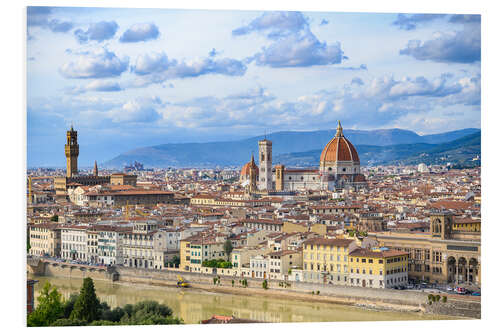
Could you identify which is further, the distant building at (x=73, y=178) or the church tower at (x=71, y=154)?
the distant building at (x=73, y=178)

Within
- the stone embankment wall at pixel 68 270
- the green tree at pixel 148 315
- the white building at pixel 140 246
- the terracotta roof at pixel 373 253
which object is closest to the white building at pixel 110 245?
the white building at pixel 140 246

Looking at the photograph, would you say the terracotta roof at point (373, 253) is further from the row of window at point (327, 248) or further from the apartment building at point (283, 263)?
the apartment building at point (283, 263)

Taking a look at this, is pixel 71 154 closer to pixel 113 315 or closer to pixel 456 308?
pixel 113 315

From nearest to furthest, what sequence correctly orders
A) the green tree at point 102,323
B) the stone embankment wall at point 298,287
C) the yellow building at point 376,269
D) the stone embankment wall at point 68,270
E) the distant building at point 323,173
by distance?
the green tree at point 102,323 < the stone embankment wall at point 298,287 < the yellow building at point 376,269 < the stone embankment wall at point 68,270 < the distant building at point 323,173

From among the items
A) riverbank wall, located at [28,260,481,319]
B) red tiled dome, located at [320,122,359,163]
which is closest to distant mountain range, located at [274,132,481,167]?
red tiled dome, located at [320,122,359,163]

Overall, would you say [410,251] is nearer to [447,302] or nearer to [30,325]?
[447,302]

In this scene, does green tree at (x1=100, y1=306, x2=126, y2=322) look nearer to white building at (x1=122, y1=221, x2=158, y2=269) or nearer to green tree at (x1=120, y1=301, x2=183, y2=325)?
green tree at (x1=120, y1=301, x2=183, y2=325)
